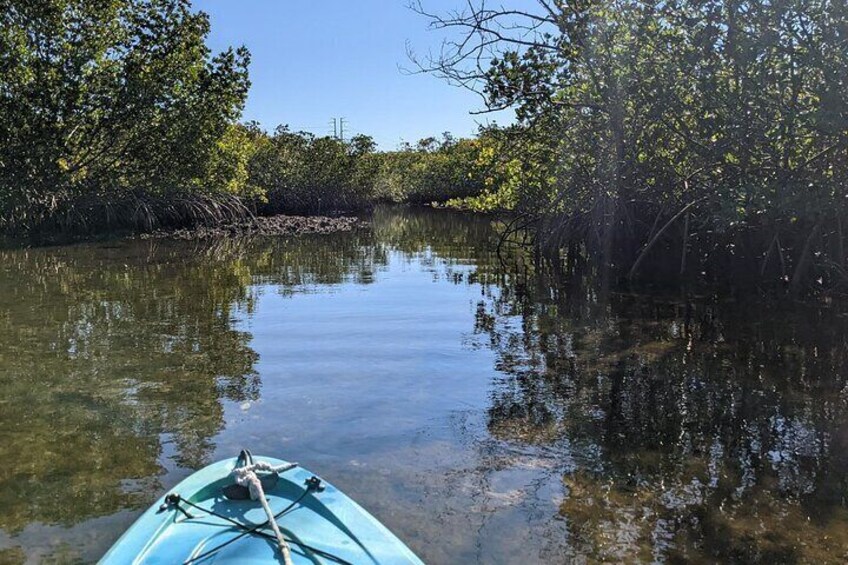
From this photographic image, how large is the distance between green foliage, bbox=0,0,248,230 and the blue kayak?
19249mm

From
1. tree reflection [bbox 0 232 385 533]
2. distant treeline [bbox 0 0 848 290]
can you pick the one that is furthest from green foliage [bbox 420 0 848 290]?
tree reflection [bbox 0 232 385 533]

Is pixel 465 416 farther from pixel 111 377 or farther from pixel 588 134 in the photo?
pixel 588 134

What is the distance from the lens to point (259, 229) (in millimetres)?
25453

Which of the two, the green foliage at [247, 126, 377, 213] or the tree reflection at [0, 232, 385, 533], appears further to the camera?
the green foliage at [247, 126, 377, 213]

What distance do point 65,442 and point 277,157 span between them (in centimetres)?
3172

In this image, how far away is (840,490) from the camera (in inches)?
150

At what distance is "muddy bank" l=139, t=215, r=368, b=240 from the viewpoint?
22.4 meters

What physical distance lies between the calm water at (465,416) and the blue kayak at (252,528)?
23.4 inches

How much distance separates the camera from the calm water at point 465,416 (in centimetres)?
345

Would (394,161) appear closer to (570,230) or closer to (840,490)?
(570,230)

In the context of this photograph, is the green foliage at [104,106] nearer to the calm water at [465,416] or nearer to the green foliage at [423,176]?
the calm water at [465,416]

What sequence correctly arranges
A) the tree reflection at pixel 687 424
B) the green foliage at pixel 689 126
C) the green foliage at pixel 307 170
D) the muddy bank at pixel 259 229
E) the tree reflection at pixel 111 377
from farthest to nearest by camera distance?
the green foliage at pixel 307 170, the muddy bank at pixel 259 229, the green foliage at pixel 689 126, the tree reflection at pixel 111 377, the tree reflection at pixel 687 424

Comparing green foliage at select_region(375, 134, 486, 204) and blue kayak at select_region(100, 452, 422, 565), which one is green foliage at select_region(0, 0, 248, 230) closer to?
blue kayak at select_region(100, 452, 422, 565)

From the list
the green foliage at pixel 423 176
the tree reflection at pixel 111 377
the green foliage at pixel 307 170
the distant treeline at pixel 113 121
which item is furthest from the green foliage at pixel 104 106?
the green foliage at pixel 423 176
